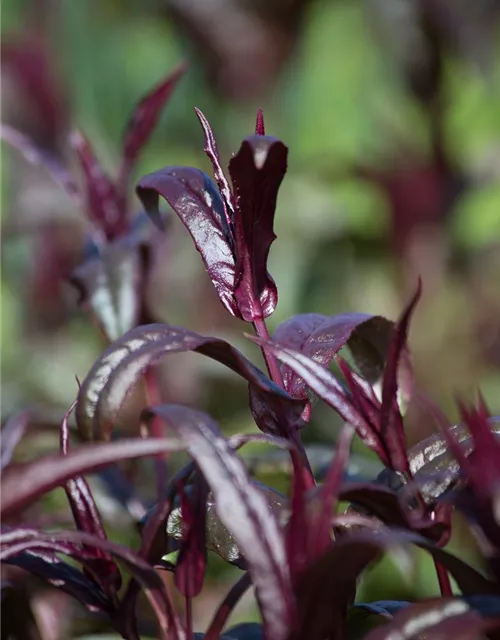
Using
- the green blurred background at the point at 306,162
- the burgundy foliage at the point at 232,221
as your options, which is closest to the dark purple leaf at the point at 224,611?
the burgundy foliage at the point at 232,221

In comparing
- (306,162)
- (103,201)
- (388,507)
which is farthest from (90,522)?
(306,162)

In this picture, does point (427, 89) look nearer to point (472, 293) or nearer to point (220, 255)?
point (472, 293)

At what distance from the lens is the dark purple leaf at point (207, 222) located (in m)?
0.45

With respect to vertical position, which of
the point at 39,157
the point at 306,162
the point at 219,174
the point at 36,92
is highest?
the point at 36,92

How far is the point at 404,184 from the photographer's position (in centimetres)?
220

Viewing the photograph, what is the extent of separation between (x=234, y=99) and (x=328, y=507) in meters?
2.52

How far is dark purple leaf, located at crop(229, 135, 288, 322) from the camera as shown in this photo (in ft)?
1.29

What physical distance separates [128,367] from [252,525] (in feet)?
0.27

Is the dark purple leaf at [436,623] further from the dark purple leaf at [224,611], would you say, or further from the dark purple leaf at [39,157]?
the dark purple leaf at [39,157]

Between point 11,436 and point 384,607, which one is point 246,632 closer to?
point 384,607

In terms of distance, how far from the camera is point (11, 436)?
0.60m

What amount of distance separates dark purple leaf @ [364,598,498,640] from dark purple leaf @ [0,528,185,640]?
89 mm

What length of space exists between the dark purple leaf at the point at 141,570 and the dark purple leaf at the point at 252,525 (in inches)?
2.1

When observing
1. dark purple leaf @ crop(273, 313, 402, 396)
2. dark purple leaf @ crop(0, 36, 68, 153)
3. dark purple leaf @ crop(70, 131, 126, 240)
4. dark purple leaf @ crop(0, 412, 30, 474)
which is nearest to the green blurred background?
dark purple leaf @ crop(0, 36, 68, 153)
